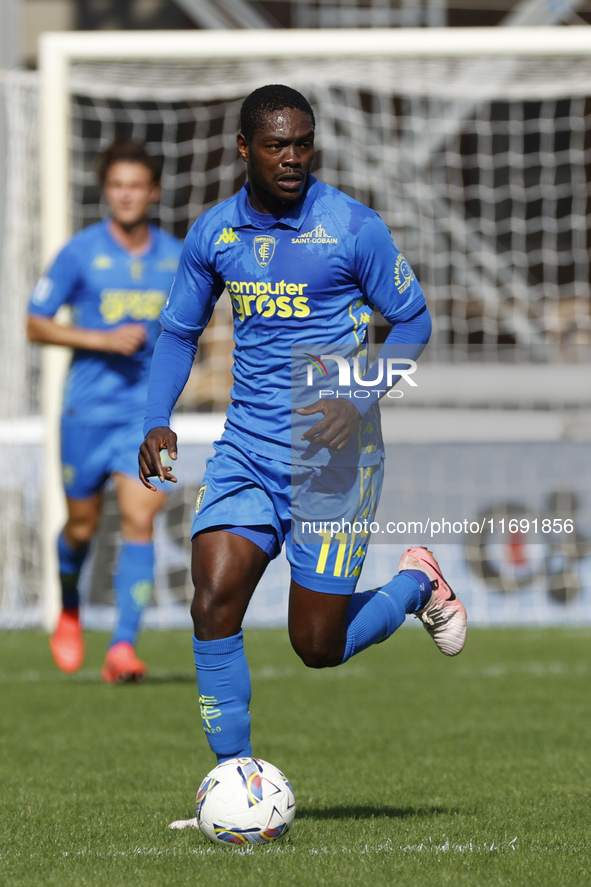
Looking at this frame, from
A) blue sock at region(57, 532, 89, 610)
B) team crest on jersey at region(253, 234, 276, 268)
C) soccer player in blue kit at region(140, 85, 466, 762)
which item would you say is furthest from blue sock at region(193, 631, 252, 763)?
blue sock at region(57, 532, 89, 610)

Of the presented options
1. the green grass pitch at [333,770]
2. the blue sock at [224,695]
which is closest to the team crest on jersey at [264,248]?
the blue sock at [224,695]

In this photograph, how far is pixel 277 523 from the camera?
3.63 meters

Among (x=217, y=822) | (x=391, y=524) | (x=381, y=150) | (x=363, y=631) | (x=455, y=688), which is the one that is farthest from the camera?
(x=381, y=150)

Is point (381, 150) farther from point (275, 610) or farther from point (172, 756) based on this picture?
point (172, 756)

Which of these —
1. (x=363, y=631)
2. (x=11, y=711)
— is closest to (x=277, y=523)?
(x=363, y=631)

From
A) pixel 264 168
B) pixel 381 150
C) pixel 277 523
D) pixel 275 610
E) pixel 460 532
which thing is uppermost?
pixel 381 150

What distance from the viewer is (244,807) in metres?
3.31

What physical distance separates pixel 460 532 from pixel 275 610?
1.42m

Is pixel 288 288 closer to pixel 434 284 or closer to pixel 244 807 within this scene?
pixel 244 807

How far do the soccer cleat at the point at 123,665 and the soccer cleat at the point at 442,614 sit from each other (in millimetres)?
2610

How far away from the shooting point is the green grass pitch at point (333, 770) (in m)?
3.09

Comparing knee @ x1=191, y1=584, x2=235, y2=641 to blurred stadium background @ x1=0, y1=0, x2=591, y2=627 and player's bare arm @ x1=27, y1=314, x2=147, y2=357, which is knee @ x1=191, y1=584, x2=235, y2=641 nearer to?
blurred stadium background @ x1=0, y1=0, x2=591, y2=627

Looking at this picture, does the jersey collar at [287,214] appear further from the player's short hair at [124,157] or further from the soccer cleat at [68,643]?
the soccer cleat at [68,643]

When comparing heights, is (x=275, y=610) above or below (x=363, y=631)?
below
